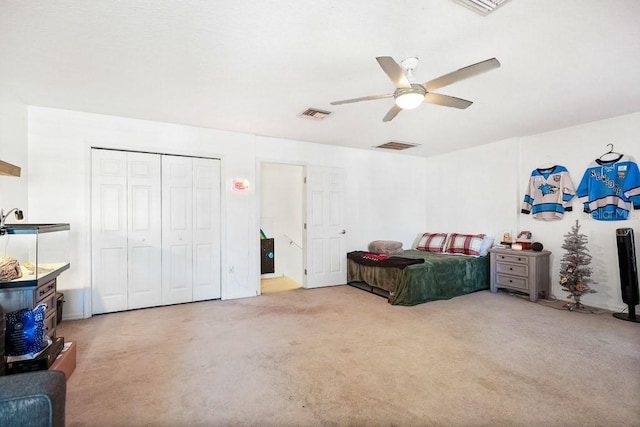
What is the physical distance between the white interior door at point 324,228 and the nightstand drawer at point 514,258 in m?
2.46

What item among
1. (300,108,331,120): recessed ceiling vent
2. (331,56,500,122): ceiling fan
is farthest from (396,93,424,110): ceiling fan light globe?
(300,108,331,120): recessed ceiling vent

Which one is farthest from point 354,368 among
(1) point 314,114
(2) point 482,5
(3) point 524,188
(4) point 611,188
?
(3) point 524,188

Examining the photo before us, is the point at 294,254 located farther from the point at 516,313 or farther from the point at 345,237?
the point at 516,313

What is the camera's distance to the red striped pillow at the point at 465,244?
16.7 ft

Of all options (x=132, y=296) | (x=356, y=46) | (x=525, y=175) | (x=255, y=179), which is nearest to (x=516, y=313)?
(x=525, y=175)

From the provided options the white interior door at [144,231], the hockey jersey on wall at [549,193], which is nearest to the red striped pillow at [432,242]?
the hockey jersey on wall at [549,193]

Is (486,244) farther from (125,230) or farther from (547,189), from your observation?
(125,230)

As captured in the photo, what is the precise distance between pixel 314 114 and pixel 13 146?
321 cm

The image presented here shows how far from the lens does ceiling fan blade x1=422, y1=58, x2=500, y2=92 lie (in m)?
1.91

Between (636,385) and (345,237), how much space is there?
12.7 ft

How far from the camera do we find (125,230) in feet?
12.8

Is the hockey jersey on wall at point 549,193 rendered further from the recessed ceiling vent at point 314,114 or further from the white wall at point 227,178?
the recessed ceiling vent at point 314,114

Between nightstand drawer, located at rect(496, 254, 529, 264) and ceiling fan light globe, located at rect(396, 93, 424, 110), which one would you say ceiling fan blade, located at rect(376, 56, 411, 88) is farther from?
nightstand drawer, located at rect(496, 254, 529, 264)

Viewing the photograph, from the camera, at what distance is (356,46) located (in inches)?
88.4
